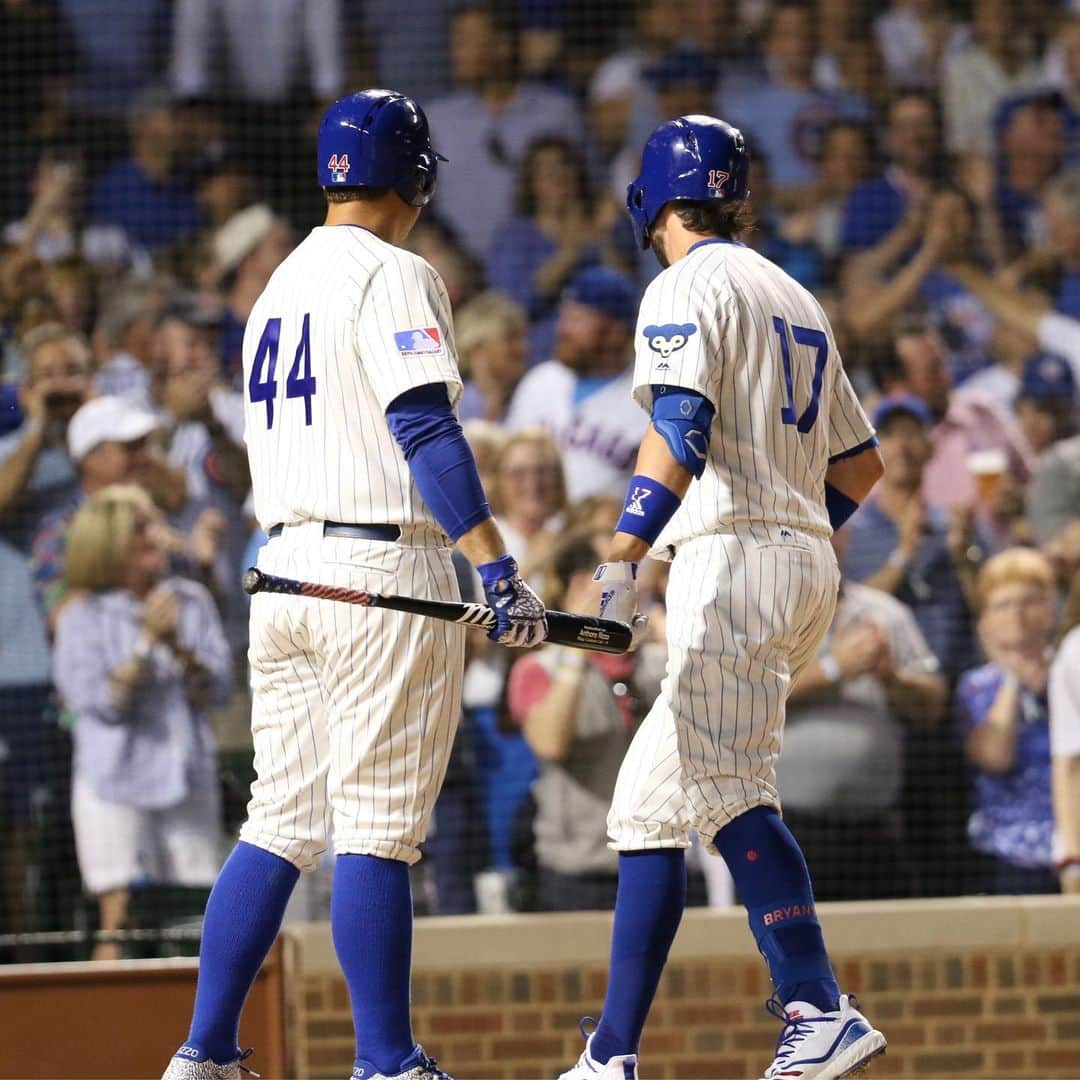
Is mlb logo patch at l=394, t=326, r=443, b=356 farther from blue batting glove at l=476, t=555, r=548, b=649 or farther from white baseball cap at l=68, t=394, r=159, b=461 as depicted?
white baseball cap at l=68, t=394, r=159, b=461

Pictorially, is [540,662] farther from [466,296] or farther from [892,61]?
[892,61]

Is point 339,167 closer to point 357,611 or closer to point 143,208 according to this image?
point 357,611

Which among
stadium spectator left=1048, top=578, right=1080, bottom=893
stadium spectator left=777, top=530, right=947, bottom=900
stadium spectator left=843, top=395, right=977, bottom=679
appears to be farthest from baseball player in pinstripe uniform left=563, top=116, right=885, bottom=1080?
stadium spectator left=843, top=395, right=977, bottom=679

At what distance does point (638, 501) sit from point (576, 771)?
107 inches

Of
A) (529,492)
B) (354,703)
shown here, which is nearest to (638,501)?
(354,703)

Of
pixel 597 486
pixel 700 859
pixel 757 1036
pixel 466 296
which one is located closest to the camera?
pixel 757 1036

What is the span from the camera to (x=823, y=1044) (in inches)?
146

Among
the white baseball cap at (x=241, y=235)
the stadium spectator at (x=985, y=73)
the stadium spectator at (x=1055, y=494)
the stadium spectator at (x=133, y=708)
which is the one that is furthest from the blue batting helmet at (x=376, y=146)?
the stadium spectator at (x=985, y=73)

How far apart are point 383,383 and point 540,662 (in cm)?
295

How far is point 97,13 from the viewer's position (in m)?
8.67

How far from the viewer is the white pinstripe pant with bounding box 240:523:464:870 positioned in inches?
145

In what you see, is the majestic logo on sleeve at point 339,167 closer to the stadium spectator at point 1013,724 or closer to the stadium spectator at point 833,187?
the stadium spectator at point 1013,724

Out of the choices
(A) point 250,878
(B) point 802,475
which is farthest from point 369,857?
(B) point 802,475

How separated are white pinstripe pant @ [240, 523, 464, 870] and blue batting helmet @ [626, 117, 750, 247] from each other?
35.8 inches
